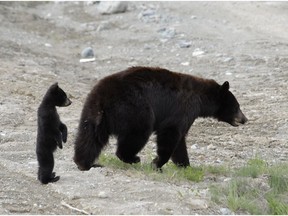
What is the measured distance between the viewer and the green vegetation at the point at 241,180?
8062 mm

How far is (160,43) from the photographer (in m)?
20.3

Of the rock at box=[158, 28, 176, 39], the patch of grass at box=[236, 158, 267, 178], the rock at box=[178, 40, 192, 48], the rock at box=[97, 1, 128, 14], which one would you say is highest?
the patch of grass at box=[236, 158, 267, 178]

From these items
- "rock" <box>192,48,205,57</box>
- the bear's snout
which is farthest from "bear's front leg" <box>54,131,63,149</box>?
"rock" <box>192,48,205,57</box>

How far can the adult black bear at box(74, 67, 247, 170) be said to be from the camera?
9.01m

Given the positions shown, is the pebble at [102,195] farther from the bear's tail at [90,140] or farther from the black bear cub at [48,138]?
the bear's tail at [90,140]

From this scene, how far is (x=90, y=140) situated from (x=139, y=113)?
643mm

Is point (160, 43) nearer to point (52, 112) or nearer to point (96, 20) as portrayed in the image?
point (96, 20)

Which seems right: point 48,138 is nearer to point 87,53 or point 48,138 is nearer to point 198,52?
point 198,52

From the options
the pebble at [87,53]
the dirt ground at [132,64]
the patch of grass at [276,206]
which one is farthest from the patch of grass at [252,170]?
the pebble at [87,53]

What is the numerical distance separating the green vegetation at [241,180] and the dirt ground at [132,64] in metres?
0.18

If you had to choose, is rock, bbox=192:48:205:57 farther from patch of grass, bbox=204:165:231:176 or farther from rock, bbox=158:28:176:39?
patch of grass, bbox=204:165:231:176

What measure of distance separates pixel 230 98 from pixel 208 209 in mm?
2902

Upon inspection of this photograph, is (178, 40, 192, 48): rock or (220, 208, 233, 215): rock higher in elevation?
(220, 208, 233, 215): rock

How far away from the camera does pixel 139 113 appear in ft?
29.8
